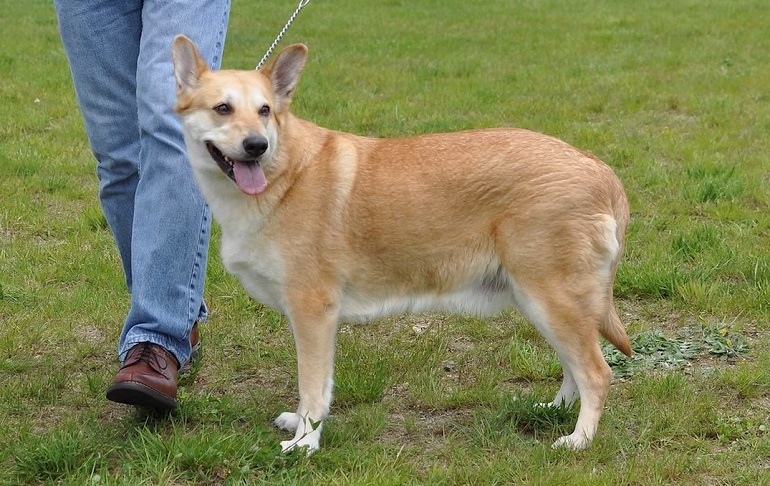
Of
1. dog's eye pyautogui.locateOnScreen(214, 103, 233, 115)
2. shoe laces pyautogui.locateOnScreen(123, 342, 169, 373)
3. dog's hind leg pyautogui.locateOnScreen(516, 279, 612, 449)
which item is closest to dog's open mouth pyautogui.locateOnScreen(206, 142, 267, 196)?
dog's eye pyautogui.locateOnScreen(214, 103, 233, 115)

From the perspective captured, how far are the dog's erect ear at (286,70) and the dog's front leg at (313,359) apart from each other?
0.85 metres

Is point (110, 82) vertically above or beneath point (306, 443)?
above

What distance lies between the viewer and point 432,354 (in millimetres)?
4527

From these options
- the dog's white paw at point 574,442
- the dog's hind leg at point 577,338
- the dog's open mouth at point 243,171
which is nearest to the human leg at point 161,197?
the dog's open mouth at point 243,171

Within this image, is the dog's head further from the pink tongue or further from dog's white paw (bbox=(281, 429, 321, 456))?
dog's white paw (bbox=(281, 429, 321, 456))

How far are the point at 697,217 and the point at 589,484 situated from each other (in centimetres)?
359

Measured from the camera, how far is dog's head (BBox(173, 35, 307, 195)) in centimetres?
343

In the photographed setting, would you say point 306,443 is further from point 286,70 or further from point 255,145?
point 286,70

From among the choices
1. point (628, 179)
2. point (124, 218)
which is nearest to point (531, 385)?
point (124, 218)

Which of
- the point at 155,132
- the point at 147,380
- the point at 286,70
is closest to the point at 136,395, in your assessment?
the point at 147,380

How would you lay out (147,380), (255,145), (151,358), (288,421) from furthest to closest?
(288,421) < (151,358) < (147,380) < (255,145)

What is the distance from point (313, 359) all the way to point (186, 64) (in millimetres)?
1264

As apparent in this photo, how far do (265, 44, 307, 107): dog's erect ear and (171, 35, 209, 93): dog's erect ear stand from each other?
28cm

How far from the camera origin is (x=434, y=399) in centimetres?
405
